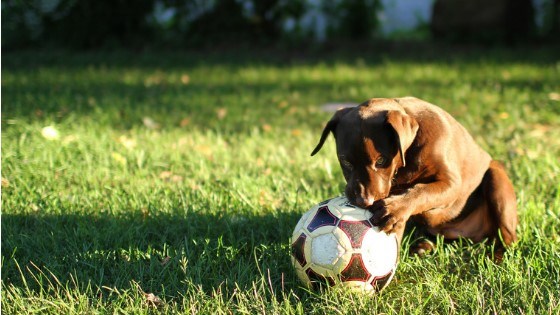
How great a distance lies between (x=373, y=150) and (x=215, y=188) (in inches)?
66.3

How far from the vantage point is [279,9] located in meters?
12.6

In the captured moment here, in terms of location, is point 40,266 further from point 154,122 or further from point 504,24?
point 504,24

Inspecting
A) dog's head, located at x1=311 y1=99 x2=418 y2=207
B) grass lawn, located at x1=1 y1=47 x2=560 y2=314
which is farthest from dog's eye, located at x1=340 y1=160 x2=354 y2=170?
grass lawn, located at x1=1 y1=47 x2=560 y2=314

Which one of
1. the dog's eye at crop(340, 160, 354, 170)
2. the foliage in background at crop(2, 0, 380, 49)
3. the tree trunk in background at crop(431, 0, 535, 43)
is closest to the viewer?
the dog's eye at crop(340, 160, 354, 170)

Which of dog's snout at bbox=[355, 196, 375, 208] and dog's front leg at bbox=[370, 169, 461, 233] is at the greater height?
dog's snout at bbox=[355, 196, 375, 208]

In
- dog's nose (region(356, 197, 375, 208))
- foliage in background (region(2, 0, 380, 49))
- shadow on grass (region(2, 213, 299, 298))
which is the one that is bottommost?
shadow on grass (region(2, 213, 299, 298))

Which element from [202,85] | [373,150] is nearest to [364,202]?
[373,150]

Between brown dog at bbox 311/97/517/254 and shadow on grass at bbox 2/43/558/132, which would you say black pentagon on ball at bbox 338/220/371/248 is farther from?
shadow on grass at bbox 2/43/558/132

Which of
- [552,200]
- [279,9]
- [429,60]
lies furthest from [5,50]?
[552,200]

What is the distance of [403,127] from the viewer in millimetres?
3354

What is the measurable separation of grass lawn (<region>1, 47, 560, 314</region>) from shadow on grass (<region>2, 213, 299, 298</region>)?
0.01 metres

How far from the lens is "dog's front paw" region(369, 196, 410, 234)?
3.30 m

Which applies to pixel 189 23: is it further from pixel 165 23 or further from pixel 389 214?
pixel 389 214

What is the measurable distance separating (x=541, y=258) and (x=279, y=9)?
31.8ft
